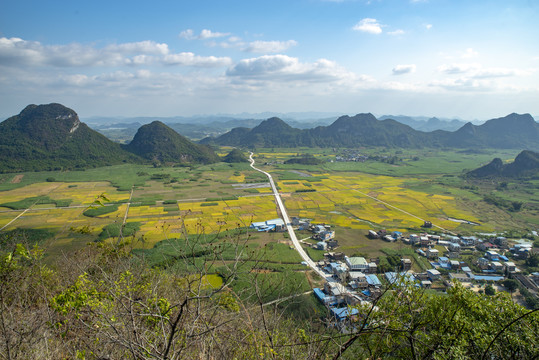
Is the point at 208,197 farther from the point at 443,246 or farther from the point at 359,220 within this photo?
the point at 443,246

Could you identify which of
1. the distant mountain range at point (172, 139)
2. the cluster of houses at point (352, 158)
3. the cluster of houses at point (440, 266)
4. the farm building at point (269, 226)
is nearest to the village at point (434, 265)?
the cluster of houses at point (440, 266)

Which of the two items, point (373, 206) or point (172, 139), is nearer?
point (373, 206)

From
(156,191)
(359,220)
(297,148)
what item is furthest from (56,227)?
(297,148)

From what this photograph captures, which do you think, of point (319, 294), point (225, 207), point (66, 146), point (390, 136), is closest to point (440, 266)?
point (319, 294)

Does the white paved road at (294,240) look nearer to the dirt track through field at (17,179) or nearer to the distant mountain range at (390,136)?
the dirt track through field at (17,179)

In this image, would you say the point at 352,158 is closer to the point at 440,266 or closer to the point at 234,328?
the point at 440,266
